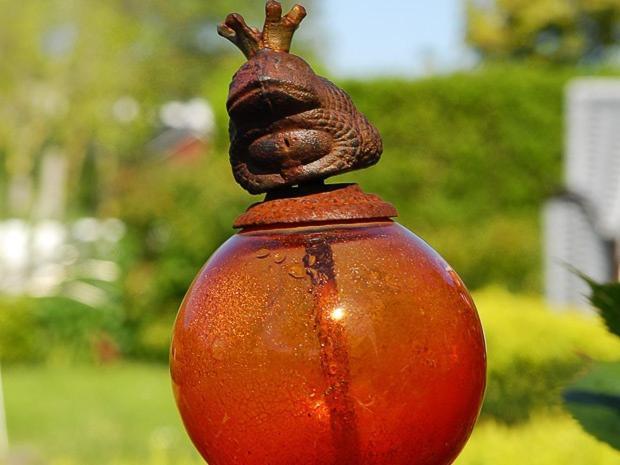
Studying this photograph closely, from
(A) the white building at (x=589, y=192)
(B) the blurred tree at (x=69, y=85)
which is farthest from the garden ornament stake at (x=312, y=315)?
(B) the blurred tree at (x=69, y=85)

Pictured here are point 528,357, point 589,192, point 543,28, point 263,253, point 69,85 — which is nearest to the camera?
point 263,253

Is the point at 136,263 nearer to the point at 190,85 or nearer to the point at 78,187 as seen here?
the point at 78,187

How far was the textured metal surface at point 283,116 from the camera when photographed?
1.66m

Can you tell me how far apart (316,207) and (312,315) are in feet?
0.65

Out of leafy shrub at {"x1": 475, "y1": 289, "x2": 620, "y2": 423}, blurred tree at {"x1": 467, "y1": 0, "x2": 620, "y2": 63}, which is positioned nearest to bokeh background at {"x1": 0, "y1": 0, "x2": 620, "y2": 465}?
leafy shrub at {"x1": 475, "y1": 289, "x2": 620, "y2": 423}

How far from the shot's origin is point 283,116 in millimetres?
1684

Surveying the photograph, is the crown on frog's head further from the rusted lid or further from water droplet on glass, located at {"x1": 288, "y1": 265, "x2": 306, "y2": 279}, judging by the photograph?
water droplet on glass, located at {"x1": 288, "y1": 265, "x2": 306, "y2": 279}

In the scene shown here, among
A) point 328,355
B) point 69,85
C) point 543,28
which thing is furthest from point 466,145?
point 543,28

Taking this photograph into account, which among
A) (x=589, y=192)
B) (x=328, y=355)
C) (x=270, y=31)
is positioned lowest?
(x=589, y=192)

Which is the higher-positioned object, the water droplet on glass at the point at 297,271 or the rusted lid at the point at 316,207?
the rusted lid at the point at 316,207

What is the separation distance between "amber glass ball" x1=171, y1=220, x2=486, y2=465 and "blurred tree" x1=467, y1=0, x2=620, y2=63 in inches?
1091

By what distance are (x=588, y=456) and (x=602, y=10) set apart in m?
27.2

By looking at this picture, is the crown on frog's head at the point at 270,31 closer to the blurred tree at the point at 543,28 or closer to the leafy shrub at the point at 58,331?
the leafy shrub at the point at 58,331

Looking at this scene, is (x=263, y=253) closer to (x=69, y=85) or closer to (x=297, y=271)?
(x=297, y=271)
